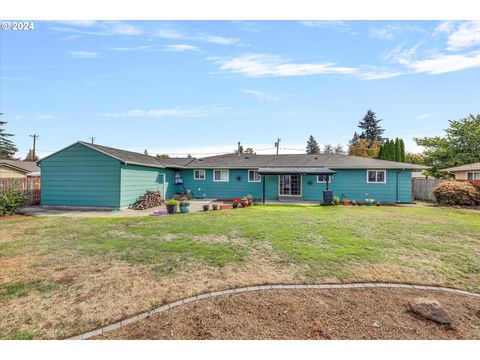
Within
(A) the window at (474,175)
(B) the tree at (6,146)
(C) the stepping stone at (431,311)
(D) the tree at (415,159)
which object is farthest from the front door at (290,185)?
(B) the tree at (6,146)

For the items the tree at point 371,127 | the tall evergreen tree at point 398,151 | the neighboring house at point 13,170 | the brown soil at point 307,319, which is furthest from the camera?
the tree at point 371,127

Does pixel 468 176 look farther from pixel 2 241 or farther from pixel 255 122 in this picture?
pixel 2 241

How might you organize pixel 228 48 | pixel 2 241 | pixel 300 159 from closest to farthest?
pixel 228 48 < pixel 2 241 < pixel 300 159

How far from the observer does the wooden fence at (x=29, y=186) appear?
13000 millimetres

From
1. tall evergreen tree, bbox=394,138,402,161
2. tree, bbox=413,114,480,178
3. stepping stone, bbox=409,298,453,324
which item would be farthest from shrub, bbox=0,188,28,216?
tree, bbox=413,114,480,178

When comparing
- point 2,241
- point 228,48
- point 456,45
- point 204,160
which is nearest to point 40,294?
point 2,241

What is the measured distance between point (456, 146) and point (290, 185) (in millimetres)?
23034

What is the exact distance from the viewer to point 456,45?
5.60m

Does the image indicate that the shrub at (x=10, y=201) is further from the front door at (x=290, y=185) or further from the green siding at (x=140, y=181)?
the front door at (x=290, y=185)

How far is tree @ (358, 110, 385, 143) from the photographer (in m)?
58.8

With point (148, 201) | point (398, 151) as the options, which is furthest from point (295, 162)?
point (398, 151)

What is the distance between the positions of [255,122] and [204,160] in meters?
6.69

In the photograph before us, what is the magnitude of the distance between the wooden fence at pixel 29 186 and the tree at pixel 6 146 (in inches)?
1861

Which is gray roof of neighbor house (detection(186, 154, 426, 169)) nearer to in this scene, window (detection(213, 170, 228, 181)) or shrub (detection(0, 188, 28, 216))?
window (detection(213, 170, 228, 181))
